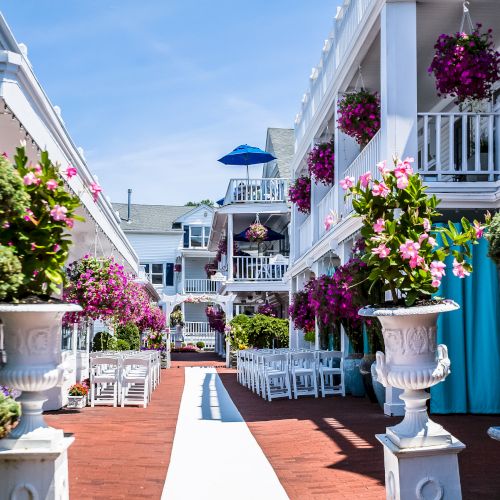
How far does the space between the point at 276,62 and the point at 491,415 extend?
21.2 ft

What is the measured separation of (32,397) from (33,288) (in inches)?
31.4

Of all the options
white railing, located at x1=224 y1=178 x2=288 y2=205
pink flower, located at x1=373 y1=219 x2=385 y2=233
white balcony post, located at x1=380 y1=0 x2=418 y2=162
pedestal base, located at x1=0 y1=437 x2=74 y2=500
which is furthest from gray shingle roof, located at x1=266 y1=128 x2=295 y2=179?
pedestal base, located at x1=0 y1=437 x2=74 y2=500

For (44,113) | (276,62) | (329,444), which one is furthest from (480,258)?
(44,113)

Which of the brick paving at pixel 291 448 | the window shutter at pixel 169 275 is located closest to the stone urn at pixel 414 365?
the brick paving at pixel 291 448

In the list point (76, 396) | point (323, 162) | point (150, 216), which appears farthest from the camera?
point (150, 216)

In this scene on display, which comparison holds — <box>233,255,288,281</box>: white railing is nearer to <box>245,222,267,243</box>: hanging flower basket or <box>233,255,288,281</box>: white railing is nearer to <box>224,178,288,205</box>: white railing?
<box>245,222,267,243</box>: hanging flower basket

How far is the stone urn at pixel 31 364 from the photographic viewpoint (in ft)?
15.3

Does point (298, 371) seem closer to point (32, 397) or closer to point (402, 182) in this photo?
point (402, 182)

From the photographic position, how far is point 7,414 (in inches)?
251

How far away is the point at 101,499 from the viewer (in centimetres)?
580

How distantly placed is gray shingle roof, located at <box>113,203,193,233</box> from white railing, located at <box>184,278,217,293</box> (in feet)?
20.9

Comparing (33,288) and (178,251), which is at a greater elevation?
(178,251)

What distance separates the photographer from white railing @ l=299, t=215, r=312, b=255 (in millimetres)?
19286

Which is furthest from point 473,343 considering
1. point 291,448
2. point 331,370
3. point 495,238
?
point 495,238
